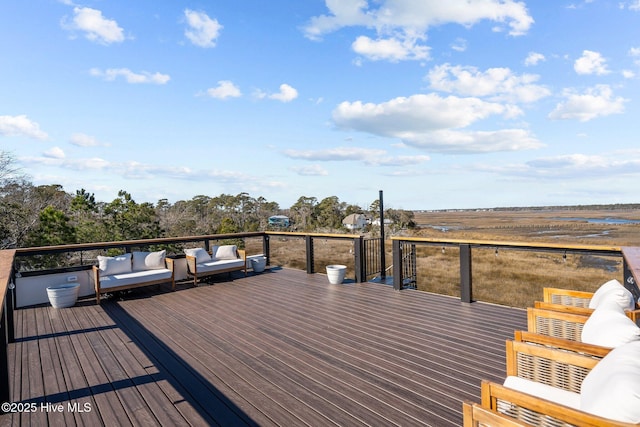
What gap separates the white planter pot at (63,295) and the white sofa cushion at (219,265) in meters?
1.79

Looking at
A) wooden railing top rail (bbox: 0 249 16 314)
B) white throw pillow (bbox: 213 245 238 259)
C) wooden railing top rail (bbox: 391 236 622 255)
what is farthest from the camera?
white throw pillow (bbox: 213 245 238 259)

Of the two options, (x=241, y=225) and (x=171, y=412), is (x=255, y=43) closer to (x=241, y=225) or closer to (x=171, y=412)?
(x=171, y=412)

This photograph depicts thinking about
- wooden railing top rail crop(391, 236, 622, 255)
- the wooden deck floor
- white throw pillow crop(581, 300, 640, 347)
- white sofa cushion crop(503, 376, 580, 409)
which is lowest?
→ the wooden deck floor

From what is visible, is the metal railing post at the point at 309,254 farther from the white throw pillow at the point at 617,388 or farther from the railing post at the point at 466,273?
the white throw pillow at the point at 617,388

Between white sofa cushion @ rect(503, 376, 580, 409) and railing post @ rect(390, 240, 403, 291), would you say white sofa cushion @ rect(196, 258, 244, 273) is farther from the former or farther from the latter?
white sofa cushion @ rect(503, 376, 580, 409)

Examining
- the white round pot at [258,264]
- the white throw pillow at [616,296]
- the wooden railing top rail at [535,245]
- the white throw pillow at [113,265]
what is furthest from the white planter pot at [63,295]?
the white throw pillow at [616,296]

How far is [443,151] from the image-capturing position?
13.4m

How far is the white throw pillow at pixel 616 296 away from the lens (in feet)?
6.70

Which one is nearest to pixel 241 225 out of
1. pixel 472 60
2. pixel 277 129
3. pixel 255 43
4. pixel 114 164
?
pixel 114 164

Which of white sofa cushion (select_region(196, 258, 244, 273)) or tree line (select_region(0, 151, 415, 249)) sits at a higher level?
tree line (select_region(0, 151, 415, 249))

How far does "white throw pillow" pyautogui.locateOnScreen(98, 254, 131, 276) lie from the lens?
202 inches

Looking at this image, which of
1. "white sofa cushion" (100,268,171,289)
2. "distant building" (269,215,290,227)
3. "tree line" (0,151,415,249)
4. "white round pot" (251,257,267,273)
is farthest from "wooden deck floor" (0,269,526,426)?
"distant building" (269,215,290,227)

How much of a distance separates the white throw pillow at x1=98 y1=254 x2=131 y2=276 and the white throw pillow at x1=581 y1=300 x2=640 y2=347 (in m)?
5.86

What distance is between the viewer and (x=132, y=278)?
506 cm
